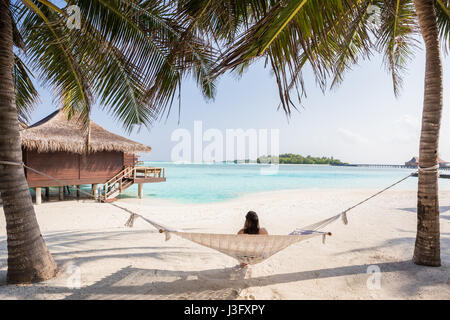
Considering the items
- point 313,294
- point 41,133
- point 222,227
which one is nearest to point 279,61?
point 313,294

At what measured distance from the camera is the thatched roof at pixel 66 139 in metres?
6.35

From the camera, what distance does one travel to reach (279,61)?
1.27m

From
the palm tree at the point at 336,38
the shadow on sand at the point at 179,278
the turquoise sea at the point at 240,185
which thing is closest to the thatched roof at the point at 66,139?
the turquoise sea at the point at 240,185

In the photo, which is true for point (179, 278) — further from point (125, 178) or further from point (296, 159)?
point (296, 159)

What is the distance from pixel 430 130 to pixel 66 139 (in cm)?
796

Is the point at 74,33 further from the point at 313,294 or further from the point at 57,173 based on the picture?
the point at 57,173

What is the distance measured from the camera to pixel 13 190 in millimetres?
1825

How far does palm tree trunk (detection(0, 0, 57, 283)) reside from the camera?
1.81 metres

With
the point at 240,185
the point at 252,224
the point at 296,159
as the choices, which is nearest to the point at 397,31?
the point at 252,224

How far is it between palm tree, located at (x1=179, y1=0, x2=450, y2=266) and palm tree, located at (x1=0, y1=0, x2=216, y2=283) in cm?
36

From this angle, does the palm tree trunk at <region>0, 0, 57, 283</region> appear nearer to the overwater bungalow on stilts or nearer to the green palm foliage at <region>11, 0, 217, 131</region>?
the green palm foliage at <region>11, 0, 217, 131</region>

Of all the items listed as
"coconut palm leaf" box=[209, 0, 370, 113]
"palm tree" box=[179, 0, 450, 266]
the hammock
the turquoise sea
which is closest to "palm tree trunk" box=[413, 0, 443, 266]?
"palm tree" box=[179, 0, 450, 266]

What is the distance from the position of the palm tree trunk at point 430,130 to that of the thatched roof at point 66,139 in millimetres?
6544

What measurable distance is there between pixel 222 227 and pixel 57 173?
5708 mm
